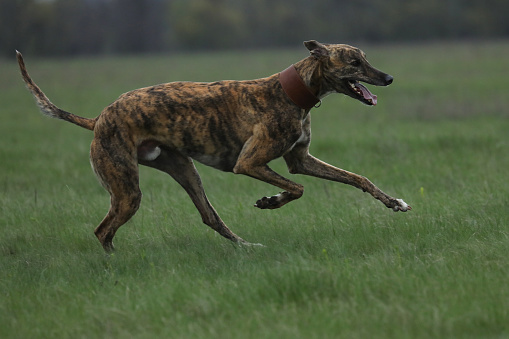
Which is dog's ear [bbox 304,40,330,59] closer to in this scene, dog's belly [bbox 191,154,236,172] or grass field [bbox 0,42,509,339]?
dog's belly [bbox 191,154,236,172]

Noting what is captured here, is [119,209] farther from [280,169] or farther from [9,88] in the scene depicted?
[9,88]

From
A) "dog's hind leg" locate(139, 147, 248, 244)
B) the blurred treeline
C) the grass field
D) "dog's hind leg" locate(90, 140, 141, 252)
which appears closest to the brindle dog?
"dog's hind leg" locate(90, 140, 141, 252)

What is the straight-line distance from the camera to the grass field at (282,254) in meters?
4.57

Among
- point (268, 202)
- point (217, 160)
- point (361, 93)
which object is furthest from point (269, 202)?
point (361, 93)

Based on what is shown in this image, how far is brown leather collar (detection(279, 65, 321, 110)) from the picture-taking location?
254 inches

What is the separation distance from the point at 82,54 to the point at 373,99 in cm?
7104

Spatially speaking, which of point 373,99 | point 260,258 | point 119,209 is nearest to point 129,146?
point 119,209

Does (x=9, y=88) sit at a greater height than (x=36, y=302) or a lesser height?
lesser

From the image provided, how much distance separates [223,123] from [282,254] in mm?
1293

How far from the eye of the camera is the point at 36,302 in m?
5.30

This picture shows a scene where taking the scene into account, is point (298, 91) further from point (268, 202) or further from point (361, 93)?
point (268, 202)

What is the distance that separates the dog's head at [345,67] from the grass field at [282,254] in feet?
3.99

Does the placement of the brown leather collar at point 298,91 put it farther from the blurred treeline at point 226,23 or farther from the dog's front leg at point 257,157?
the blurred treeline at point 226,23

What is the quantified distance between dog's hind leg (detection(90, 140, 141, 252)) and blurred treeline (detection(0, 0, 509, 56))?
55009 mm
